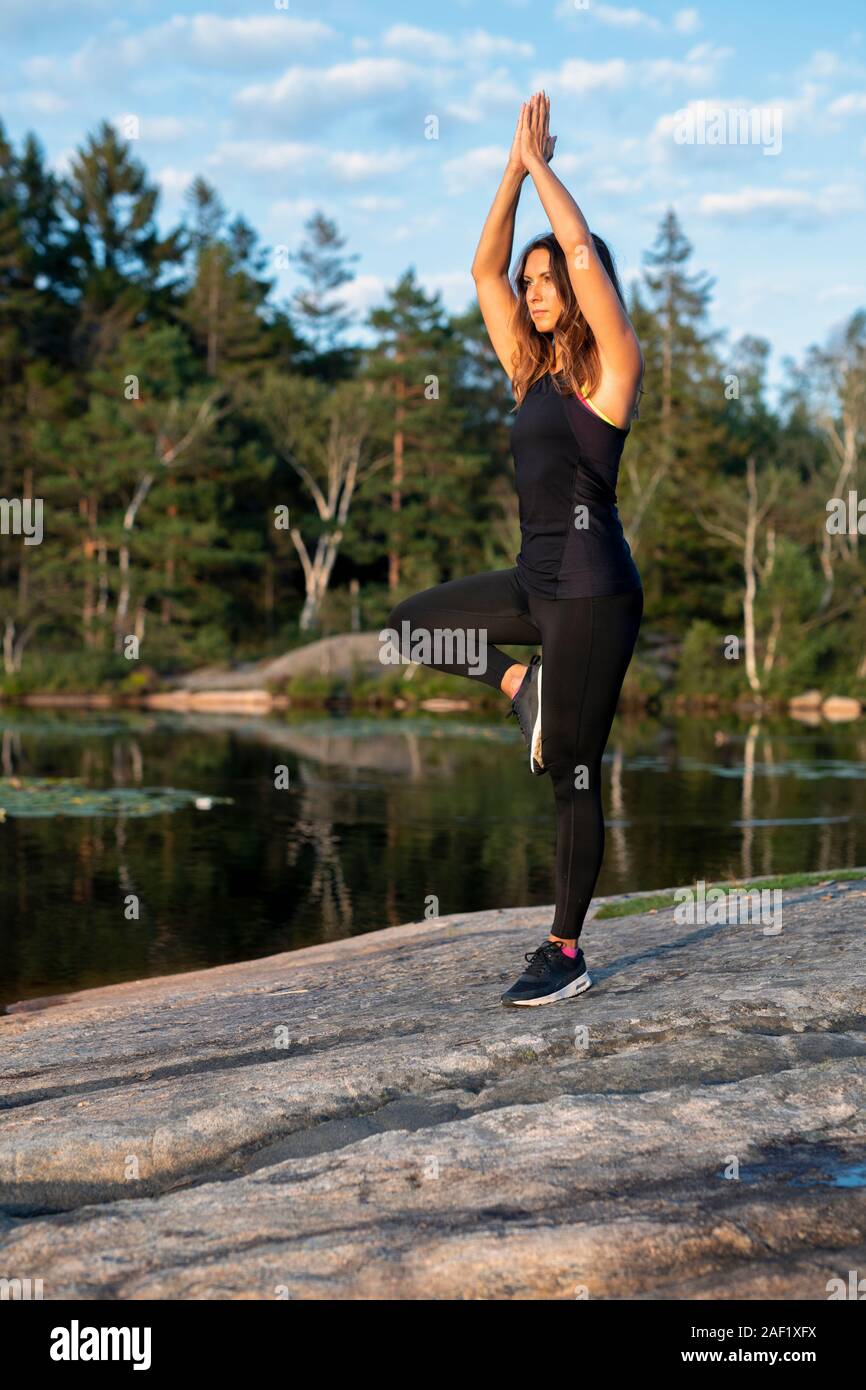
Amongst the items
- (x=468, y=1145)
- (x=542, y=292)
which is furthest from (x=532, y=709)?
(x=468, y=1145)

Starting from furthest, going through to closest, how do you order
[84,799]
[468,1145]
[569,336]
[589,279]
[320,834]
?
[84,799] < [320,834] < [569,336] < [589,279] < [468,1145]

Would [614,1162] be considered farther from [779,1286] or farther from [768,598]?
[768,598]

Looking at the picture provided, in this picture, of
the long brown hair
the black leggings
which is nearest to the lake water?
the black leggings

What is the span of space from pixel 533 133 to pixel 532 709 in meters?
1.91

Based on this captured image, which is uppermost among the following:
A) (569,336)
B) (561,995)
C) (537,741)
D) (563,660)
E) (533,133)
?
(533,133)

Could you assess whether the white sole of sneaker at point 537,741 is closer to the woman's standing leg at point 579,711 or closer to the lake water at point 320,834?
the woman's standing leg at point 579,711

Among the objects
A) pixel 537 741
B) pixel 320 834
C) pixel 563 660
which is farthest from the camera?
pixel 320 834

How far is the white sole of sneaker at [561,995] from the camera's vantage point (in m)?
4.93

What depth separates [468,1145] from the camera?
3.54 meters

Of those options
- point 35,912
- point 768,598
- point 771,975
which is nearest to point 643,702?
point 768,598

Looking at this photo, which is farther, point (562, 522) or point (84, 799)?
point (84, 799)

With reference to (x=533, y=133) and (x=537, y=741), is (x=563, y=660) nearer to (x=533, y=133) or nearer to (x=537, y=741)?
(x=537, y=741)

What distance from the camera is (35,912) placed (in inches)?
428

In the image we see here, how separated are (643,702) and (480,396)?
2255 cm
